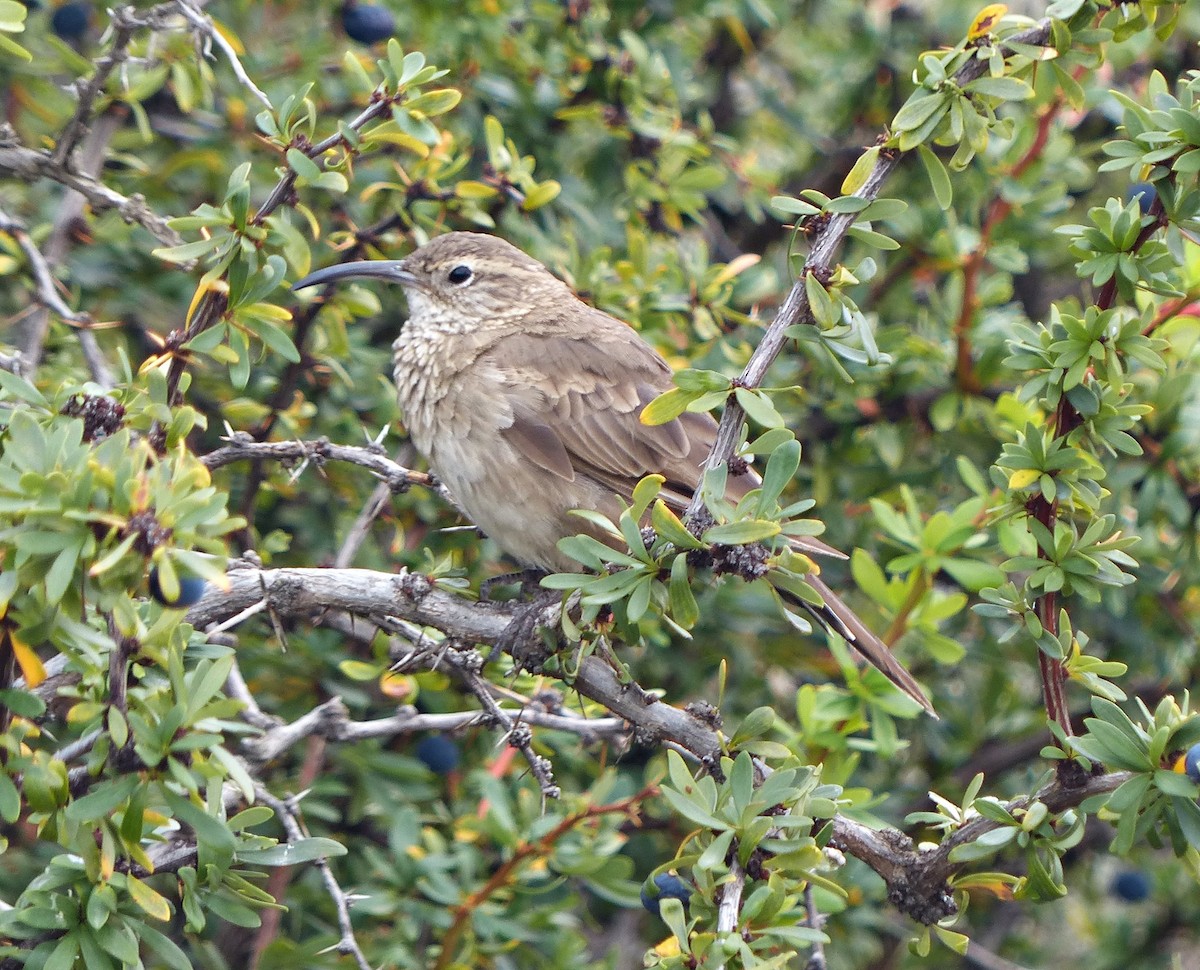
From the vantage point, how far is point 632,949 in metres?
5.05

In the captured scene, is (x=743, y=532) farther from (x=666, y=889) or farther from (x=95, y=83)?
(x=95, y=83)

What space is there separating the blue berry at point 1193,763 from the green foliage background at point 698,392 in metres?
0.03

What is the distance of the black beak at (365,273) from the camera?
3.83 metres

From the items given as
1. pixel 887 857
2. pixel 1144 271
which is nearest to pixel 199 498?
pixel 887 857

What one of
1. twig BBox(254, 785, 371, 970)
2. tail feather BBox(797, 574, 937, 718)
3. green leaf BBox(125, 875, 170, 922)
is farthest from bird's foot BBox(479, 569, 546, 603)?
green leaf BBox(125, 875, 170, 922)

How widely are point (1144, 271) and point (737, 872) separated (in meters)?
1.47

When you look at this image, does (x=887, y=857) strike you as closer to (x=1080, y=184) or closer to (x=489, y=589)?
(x=489, y=589)

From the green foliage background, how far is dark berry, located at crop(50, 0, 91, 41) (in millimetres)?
154

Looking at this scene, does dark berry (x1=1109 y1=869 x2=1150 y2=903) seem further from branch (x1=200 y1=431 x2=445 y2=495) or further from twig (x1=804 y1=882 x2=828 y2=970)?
branch (x1=200 y1=431 x2=445 y2=495)

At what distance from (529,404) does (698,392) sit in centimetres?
167

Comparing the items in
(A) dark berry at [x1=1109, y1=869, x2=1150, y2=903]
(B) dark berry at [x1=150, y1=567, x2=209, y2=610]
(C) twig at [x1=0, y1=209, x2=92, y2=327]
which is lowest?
(A) dark berry at [x1=1109, y1=869, x2=1150, y2=903]

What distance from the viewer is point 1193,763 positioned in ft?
7.50

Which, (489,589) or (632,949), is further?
(632,949)

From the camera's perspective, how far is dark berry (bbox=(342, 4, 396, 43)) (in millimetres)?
4488
